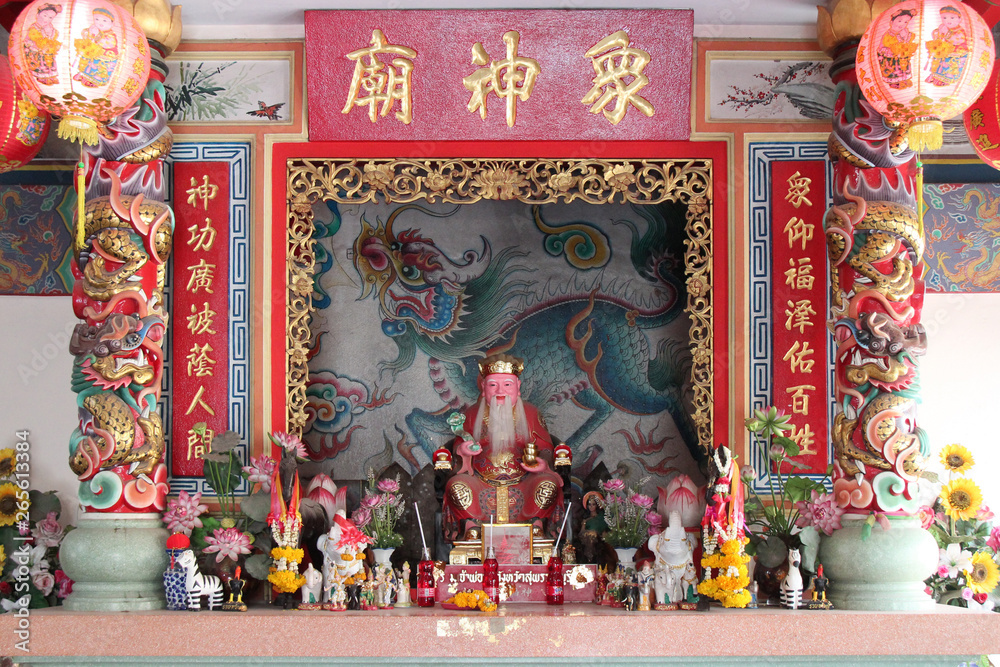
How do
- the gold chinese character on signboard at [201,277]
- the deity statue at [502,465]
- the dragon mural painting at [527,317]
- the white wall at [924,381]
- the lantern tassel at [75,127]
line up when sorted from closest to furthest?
1. the lantern tassel at [75,127]
2. the gold chinese character on signboard at [201,277]
3. the deity statue at [502,465]
4. the white wall at [924,381]
5. the dragon mural painting at [527,317]

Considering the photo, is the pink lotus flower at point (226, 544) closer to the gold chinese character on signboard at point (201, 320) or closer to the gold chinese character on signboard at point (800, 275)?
the gold chinese character on signboard at point (201, 320)

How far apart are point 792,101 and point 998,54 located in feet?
4.26

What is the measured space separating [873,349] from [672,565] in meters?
1.30

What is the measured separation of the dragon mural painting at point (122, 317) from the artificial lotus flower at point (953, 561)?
3711 mm

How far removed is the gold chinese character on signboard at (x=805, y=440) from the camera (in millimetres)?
4750

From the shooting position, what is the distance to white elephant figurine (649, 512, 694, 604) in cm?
433

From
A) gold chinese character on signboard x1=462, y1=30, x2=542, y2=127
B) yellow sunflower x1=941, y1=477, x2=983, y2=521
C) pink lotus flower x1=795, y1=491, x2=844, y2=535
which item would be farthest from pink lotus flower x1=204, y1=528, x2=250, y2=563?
yellow sunflower x1=941, y1=477, x2=983, y2=521

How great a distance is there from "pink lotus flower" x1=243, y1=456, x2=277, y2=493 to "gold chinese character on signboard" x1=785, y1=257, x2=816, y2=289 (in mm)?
2612

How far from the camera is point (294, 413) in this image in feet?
15.9

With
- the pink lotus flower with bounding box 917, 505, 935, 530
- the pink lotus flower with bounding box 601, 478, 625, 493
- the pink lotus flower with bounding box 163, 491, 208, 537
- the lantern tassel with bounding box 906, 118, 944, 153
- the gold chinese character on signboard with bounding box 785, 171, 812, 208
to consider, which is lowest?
the pink lotus flower with bounding box 917, 505, 935, 530

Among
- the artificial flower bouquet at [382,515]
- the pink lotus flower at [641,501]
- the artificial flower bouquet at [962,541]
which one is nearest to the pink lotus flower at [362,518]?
the artificial flower bouquet at [382,515]

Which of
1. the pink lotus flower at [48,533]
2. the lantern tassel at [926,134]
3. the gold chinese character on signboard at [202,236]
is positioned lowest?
the pink lotus flower at [48,533]

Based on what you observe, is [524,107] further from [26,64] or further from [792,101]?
[26,64]

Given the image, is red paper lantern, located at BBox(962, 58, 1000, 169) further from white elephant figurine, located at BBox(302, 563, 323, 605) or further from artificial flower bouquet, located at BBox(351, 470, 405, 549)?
white elephant figurine, located at BBox(302, 563, 323, 605)
